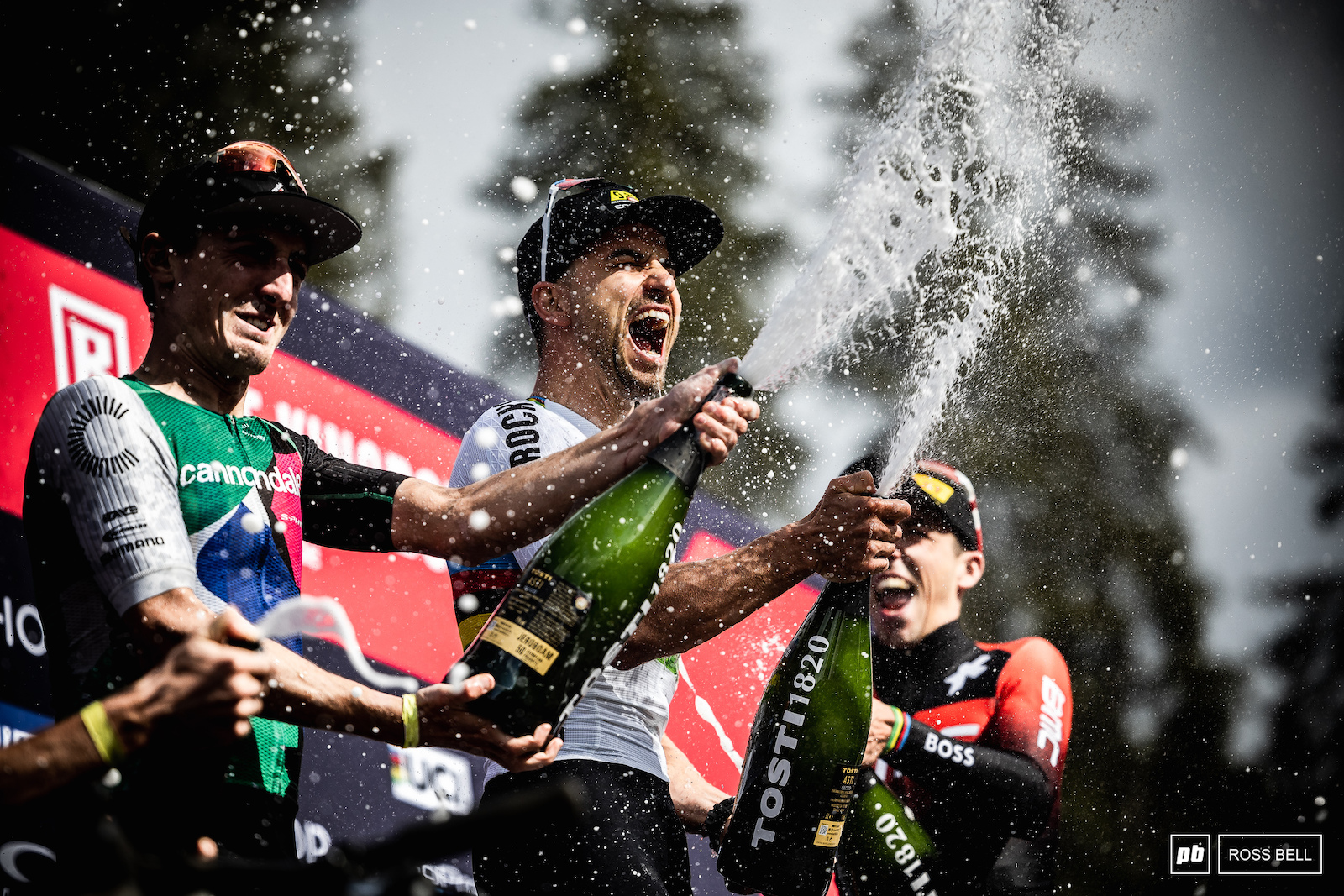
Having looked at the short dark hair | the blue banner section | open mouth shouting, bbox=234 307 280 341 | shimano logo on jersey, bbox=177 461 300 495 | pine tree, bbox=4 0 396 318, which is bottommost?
the blue banner section

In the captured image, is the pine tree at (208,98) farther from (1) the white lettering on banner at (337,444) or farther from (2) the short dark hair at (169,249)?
(2) the short dark hair at (169,249)

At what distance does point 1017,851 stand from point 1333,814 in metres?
15.6

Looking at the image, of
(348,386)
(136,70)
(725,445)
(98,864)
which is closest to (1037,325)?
(136,70)

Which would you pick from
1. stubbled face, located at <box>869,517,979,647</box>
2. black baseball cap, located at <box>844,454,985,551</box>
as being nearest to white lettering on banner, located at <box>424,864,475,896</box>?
stubbled face, located at <box>869,517,979,647</box>

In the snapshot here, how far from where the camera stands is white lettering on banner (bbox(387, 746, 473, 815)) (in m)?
3.45

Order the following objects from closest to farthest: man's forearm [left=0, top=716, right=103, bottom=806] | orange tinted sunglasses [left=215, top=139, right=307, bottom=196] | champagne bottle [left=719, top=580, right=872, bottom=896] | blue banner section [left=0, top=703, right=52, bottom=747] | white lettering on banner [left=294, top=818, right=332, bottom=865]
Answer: man's forearm [left=0, top=716, right=103, bottom=806] < orange tinted sunglasses [left=215, top=139, right=307, bottom=196] < champagne bottle [left=719, top=580, right=872, bottom=896] < blue banner section [left=0, top=703, right=52, bottom=747] < white lettering on banner [left=294, top=818, right=332, bottom=865]

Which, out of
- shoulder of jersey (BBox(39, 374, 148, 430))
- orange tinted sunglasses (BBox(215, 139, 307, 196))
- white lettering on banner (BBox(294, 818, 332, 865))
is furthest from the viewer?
white lettering on banner (BBox(294, 818, 332, 865))

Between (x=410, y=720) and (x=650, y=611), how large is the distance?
0.85m

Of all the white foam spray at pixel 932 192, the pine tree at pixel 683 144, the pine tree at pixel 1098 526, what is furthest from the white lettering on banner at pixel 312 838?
the pine tree at pixel 1098 526

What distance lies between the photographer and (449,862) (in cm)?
340

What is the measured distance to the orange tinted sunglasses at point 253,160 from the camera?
2281 millimetres

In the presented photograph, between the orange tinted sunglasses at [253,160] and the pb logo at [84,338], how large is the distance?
856mm

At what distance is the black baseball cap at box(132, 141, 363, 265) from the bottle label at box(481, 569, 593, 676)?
963mm

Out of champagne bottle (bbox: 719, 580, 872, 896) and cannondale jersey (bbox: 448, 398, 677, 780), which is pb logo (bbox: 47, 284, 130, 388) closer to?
cannondale jersey (bbox: 448, 398, 677, 780)
